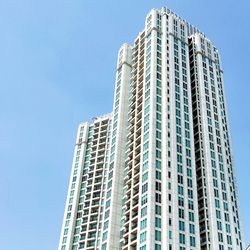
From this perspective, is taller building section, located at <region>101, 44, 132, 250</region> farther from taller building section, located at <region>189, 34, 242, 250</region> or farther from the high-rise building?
taller building section, located at <region>189, 34, 242, 250</region>

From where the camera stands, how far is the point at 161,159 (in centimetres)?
8775

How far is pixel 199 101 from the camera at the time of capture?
105 metres

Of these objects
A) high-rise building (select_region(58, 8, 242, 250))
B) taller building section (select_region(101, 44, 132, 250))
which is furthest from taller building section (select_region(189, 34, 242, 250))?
taller building section (select_region(101, 44, 132, 250))

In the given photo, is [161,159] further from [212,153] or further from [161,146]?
[212,153]

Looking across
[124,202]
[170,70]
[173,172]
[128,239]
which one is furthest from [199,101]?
[128,239]

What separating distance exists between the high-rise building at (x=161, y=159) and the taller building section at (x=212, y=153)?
0.85 ft

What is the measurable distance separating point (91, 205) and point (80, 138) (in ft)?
96.0

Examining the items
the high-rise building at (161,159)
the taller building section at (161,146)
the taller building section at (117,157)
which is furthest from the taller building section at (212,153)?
the taller building section at (117,157)

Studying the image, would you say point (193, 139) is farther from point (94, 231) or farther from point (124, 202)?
point (94, 231)

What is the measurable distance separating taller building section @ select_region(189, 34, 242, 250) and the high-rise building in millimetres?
260

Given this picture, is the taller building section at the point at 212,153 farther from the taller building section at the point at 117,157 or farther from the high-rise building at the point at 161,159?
the taller building section at the point at 117,157

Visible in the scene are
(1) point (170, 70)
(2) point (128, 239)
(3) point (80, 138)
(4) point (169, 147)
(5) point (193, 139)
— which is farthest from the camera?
(3) point (80, 138)

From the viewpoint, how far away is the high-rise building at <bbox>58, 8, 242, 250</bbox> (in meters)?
81.8

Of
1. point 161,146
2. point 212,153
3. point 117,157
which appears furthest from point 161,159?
point 212,153
